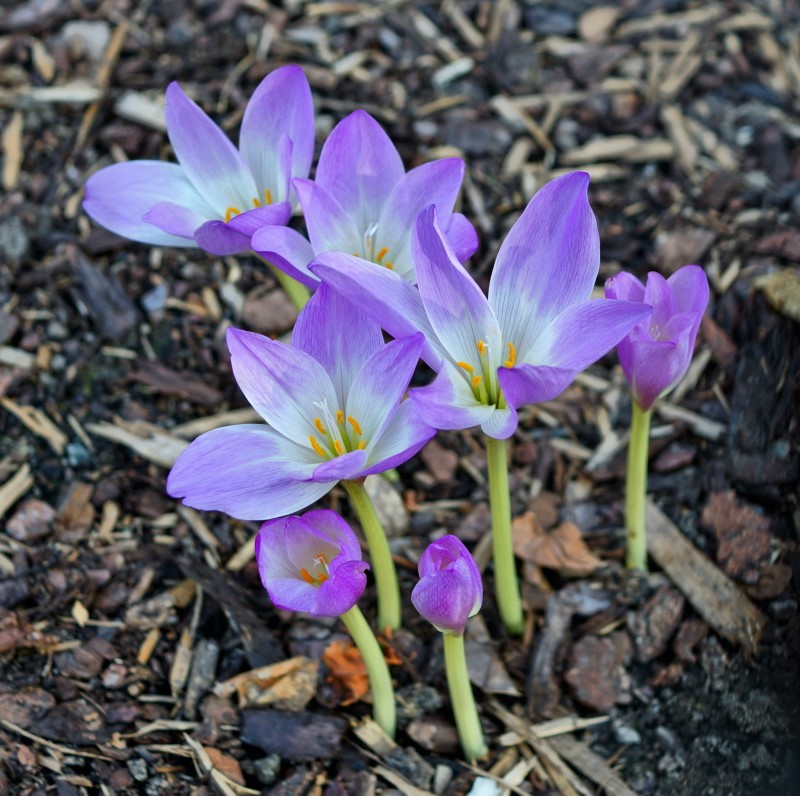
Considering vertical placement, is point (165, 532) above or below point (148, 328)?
below

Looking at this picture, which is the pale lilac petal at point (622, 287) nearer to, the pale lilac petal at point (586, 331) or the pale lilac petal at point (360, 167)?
the pale lilac petal at point (586, 331)

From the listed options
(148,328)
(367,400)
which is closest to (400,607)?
(367,400)

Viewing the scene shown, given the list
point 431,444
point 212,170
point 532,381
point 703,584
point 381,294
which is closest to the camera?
point 532,381

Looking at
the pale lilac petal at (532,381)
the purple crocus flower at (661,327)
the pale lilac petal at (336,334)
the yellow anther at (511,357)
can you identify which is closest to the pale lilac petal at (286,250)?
the pale lilac petal at (336,334)

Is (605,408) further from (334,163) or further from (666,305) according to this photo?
(334,163)

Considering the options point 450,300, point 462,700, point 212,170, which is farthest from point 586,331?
point 212,170

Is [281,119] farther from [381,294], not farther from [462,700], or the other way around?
[462,700]

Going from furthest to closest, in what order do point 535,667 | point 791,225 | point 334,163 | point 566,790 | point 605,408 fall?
point 791,225 < point 605,408 < point 535,667 < point 566,790 < point 334,163
